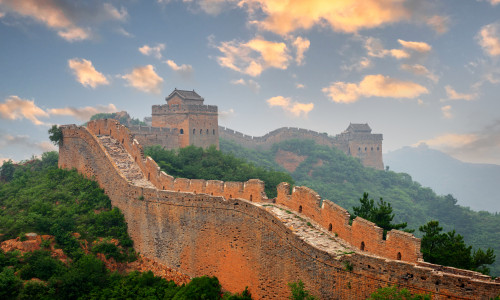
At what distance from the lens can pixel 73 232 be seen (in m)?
16.5

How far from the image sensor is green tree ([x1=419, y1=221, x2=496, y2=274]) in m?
12.1

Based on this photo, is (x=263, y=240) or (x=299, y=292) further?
(x=263, y=240)

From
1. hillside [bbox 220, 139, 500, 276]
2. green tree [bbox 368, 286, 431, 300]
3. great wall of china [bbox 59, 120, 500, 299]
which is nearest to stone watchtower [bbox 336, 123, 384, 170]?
hillside [bbox 220, 139, 500, 276]

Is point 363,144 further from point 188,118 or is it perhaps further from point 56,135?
point 56,135

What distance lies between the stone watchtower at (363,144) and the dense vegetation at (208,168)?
114 ft

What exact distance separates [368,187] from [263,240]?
3804 cm

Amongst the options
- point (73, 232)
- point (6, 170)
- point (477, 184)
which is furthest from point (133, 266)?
point (477, 184)

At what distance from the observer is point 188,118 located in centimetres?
3625

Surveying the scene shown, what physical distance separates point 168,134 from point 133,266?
20.4 m

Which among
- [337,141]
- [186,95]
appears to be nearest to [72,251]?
[186,95]

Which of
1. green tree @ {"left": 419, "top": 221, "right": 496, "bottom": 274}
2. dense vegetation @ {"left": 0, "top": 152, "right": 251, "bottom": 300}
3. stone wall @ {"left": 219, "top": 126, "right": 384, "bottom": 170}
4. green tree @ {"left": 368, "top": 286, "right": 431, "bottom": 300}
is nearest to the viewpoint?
green tree @ {"left": 368, "top": 286, "right": 431, "bottom": 300}

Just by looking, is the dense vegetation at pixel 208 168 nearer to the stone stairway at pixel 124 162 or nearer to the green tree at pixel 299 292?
the stone stairway at pixel 124 162

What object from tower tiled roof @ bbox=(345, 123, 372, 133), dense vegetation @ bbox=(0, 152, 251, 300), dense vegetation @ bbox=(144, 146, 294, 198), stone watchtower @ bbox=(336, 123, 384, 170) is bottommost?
dense vegetation @ bbox=(0, 152, 251, 300)

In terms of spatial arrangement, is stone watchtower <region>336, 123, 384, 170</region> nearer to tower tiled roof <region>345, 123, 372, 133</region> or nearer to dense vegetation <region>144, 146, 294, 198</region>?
tower tiled roof <region>345, 123, 372, 133</region>
